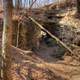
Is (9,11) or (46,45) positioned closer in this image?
(9,11)

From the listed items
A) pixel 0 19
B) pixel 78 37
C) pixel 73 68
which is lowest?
pixel 73 68

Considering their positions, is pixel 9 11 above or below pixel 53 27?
above

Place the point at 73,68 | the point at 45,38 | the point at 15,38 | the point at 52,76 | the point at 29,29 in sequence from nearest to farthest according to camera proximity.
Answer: the point at 52,76 → the point at 73,68 → the point at 15,38 → the point at 29,29 → the point at 45,38

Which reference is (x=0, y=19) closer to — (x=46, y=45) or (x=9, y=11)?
(x=46, y=45)

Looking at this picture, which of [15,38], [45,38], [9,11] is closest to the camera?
[9,11]

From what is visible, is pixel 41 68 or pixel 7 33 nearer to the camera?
pixel 7 33

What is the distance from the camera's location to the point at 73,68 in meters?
9.88

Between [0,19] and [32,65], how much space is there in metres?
3.59

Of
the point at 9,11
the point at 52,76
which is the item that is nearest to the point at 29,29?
the point at 52,76

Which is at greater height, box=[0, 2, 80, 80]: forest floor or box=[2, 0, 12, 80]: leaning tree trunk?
box=[2, 0, 12, 80]: leaning tree trunk

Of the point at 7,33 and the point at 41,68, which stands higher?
the point at 7,33

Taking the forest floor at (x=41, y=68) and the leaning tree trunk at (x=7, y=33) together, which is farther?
the forest floor at (x=41, y=68)

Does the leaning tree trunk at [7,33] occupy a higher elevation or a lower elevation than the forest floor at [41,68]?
higher

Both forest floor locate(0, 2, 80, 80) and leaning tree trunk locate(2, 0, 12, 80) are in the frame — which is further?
forest floor locate(0, 2, 80, 80)
